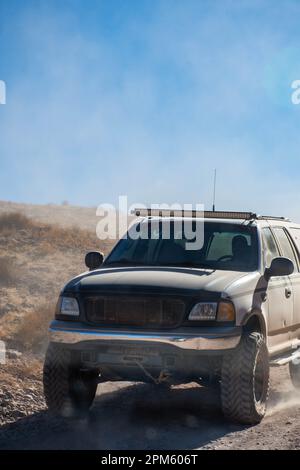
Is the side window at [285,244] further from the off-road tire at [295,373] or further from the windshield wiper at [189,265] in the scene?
the windshield wiper at [189,265]

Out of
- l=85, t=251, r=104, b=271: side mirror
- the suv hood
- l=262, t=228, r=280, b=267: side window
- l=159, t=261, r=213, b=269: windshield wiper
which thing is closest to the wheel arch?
the suv hood

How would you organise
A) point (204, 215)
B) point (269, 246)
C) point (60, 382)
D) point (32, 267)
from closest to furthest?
point (60, 382) → point (269, 246) → point (204, 215) → point (32, 267)

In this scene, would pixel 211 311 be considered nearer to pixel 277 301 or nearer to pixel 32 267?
pixel 277 301

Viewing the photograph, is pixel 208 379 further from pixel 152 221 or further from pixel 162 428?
pixel 152 221

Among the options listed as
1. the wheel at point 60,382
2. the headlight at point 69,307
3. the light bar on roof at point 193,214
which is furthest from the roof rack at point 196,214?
the wheel at point 60,382

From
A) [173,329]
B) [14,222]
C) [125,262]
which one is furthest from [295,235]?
[14,222]

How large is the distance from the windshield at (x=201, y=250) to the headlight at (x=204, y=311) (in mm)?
995

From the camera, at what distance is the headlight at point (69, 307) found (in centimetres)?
695

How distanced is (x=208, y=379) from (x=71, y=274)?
12372 millimetres

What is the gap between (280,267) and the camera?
768 centimetres

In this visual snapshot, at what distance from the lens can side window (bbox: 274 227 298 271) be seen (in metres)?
8.89

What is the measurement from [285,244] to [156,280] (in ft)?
9.14

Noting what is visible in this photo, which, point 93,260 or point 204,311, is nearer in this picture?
point 204,311
